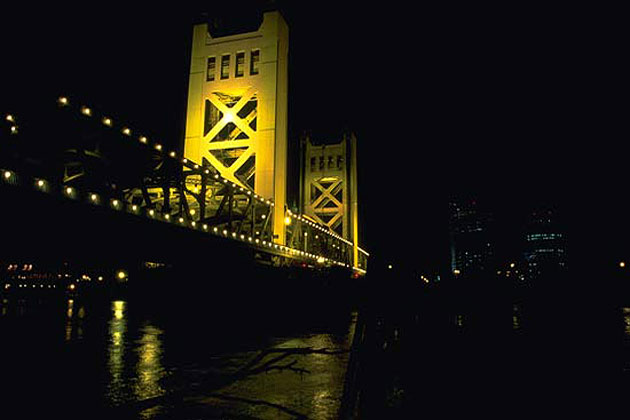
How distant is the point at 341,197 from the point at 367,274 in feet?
239

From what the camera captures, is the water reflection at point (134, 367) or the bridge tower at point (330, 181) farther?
the bridge tower at point (330, 181)

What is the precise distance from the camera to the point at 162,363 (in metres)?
5.96

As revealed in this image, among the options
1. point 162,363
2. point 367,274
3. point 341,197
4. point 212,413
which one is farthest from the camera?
point 341,197

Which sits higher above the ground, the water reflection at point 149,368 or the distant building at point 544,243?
the distant building at point 544,243

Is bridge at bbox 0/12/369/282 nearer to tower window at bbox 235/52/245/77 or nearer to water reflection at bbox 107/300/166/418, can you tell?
tower window at bbox 235/52/245/77

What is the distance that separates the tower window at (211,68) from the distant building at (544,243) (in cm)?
8691

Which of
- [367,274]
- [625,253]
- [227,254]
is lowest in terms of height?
[367,274]

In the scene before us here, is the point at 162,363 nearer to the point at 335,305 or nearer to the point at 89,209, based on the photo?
the point at 89,209

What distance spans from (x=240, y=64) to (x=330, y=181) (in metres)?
46.2

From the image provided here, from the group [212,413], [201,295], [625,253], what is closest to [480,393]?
[212,413]

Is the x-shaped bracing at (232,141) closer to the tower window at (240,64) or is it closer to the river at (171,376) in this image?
the tower window at (240,64)

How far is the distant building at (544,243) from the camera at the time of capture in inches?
3861

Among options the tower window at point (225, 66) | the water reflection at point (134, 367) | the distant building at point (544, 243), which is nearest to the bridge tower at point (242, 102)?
the tower window at point (225, 66)

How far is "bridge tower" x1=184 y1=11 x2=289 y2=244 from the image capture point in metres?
28.5
